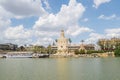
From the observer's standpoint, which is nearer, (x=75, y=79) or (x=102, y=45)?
(x=75, y=79)

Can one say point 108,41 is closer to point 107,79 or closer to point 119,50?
point 119,50

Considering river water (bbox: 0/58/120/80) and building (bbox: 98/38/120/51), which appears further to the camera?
→ building (bbox: 98/38/120/51)

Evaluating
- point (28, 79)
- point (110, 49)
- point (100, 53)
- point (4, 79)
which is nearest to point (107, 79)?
point (28, 79)

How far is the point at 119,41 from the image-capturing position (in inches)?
7790

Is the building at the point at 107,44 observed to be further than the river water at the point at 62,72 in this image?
Yes

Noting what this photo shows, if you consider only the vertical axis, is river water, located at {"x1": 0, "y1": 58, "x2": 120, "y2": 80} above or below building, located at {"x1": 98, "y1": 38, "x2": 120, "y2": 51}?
below

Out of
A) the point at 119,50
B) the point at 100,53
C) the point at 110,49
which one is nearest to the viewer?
the point at 119,50

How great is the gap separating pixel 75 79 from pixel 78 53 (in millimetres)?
157525

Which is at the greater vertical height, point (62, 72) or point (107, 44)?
point (107, 44)

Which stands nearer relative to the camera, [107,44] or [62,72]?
[62,72]

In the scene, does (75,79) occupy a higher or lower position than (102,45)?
lower

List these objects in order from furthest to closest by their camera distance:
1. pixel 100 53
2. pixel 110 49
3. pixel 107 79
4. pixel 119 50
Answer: pixel 110 49, pixel 100 53, pixel 119 50, pixel 107 79

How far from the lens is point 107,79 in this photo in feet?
117

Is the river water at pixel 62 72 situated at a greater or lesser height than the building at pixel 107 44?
lesser
